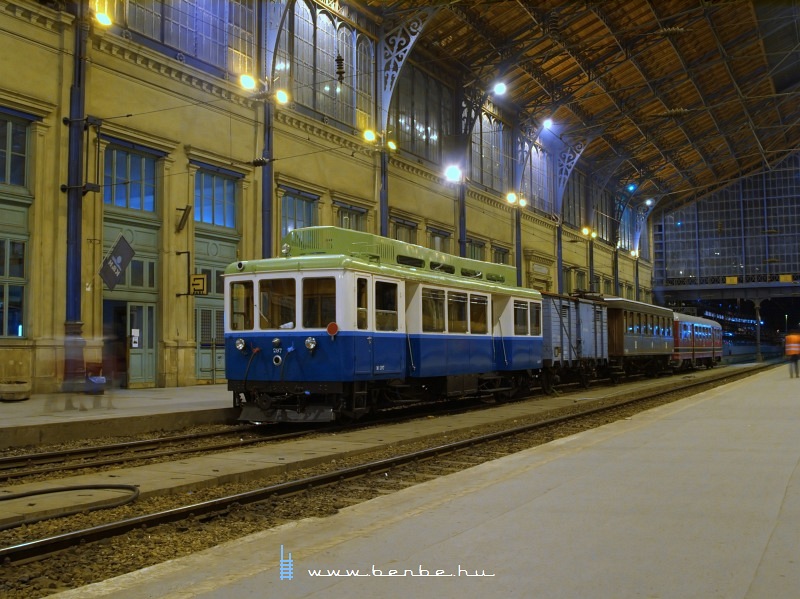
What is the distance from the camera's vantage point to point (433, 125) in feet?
120

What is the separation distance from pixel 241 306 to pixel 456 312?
4991 millimetres

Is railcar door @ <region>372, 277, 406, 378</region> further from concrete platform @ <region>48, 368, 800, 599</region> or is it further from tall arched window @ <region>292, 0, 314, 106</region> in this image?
tall arched window @ <region>292, 0, 314, 106</region>

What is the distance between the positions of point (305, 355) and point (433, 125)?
2514cm

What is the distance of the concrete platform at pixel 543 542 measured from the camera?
15.4ft

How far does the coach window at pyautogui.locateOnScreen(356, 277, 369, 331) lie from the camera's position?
1359 cm

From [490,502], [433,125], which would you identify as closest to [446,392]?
[490,502]

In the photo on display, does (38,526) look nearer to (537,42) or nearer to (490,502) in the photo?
(490,502)

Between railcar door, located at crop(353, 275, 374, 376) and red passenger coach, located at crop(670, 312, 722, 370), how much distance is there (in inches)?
1142

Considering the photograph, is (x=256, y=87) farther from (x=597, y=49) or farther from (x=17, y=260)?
(x=597, y=49)

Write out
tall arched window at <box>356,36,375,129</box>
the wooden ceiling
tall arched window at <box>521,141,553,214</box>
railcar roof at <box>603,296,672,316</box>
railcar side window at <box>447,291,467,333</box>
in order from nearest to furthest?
railcar side window at <box>447,291,467,333</box>, railcar roof at <box>603,296,672,316</box>, tall arched window at <box>356,36,375,129</box>, the wooden ceiling, tall arched window at <box>521,141,553,214</box>

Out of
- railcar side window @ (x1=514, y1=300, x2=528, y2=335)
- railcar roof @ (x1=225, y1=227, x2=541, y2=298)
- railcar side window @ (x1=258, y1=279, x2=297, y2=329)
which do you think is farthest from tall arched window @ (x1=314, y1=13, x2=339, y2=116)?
railcar side window @ (x1=258, y1=279, x2=297, y2=329)

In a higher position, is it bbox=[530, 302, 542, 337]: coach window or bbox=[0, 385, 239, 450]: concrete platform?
bbox=[530, 302, 542, 337]: coach window

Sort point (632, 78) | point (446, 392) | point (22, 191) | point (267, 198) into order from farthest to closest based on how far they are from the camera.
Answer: point (632, 78)
point (267, 198)
point (22, 191)
point (446, 392)

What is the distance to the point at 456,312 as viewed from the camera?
1706cm
